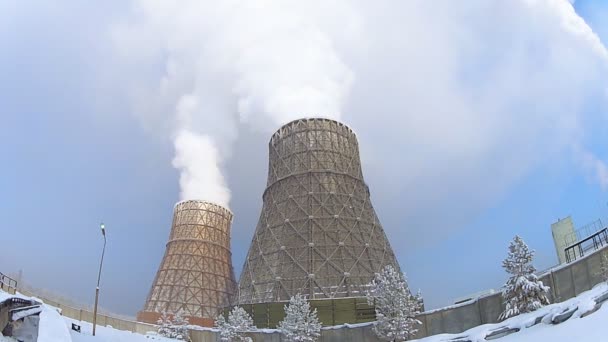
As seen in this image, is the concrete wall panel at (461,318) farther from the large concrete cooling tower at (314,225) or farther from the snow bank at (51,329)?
the snow bank at (51,329)

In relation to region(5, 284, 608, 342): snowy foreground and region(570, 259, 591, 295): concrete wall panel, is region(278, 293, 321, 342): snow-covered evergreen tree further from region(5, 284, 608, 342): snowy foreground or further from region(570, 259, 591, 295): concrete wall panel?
region(570, 259, 591, 295): concrete wall panel

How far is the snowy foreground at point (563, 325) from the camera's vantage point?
485 inches

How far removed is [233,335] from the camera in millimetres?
31141

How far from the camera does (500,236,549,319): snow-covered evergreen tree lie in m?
18.7

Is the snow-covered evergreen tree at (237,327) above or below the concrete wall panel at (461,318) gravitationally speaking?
above

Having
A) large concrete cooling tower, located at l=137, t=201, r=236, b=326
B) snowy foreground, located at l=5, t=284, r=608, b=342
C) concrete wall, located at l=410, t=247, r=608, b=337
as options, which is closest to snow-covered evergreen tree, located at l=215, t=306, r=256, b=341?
concrete wall, located at l=410, t=247, r=608, b=337

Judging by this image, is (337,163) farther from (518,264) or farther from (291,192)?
(518,264)

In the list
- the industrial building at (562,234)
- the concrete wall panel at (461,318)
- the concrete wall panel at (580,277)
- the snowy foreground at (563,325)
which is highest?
the industrial building at (562,234)

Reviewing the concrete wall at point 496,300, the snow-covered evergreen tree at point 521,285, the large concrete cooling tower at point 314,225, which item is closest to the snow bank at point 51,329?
the snow-covered evergreen tree at point 521,285

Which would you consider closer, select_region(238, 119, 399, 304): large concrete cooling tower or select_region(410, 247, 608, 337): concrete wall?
select_region(410, 247, 608, 337): concrete wall

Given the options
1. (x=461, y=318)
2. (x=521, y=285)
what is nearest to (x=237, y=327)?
(x=461, y=318)

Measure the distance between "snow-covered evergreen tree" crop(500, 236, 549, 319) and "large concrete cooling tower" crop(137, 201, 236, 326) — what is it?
34128 mm

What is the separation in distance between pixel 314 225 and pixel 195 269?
18649mm

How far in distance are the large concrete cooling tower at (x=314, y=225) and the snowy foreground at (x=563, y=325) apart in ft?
55.5
